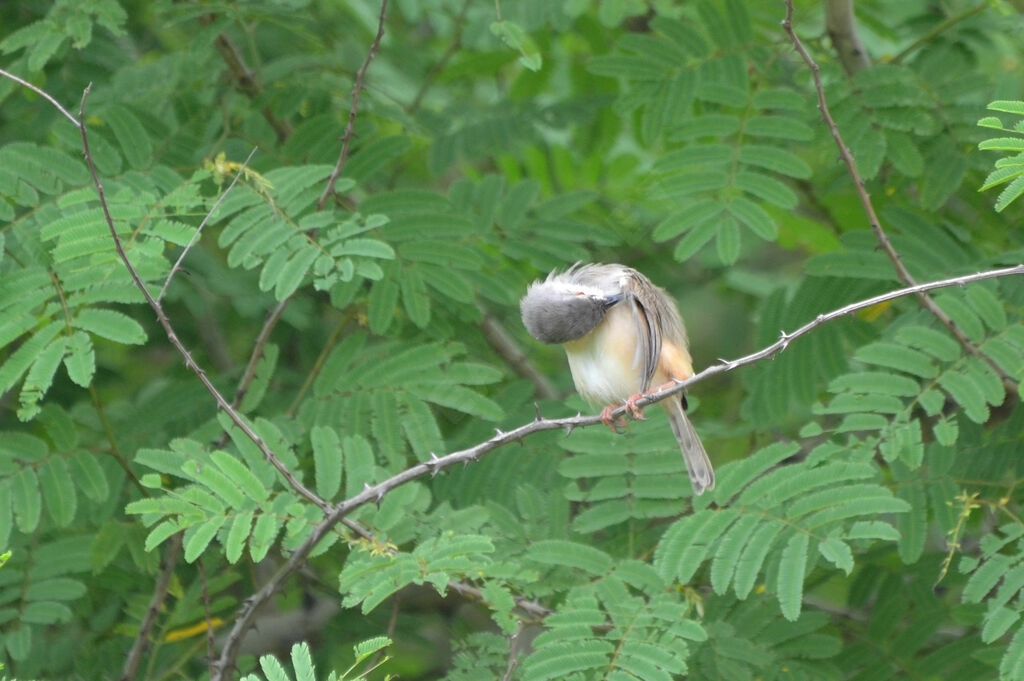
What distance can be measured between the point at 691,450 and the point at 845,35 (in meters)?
2.25

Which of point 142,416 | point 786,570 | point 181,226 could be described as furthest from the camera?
point 142,416

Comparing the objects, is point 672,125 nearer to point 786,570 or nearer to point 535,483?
point 535,483

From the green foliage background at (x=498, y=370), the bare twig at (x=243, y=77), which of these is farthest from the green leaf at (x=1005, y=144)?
the bare twig at (x=243, y=77)

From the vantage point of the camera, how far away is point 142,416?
519 cm

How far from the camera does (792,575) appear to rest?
151 inches

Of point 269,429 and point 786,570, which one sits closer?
point 786,570

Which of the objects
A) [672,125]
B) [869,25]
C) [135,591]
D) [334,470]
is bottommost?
[135,591]

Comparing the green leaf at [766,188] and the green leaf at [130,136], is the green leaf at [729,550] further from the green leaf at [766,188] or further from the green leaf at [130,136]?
the green leaf at [130,136]

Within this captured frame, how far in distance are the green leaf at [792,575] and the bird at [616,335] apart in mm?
498

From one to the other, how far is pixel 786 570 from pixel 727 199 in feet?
5.52

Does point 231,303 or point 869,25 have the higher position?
point 869,25

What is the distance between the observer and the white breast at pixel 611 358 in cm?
428

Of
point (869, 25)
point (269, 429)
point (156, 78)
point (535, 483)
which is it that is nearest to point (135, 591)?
point (269, 429)

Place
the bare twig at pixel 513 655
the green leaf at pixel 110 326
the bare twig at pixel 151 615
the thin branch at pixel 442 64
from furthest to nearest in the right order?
the thin branch at pixel 442 64
the bare twig at pixel 151 615
the green leaf at pixel 110 326
the bare twig at pixel 513 655
